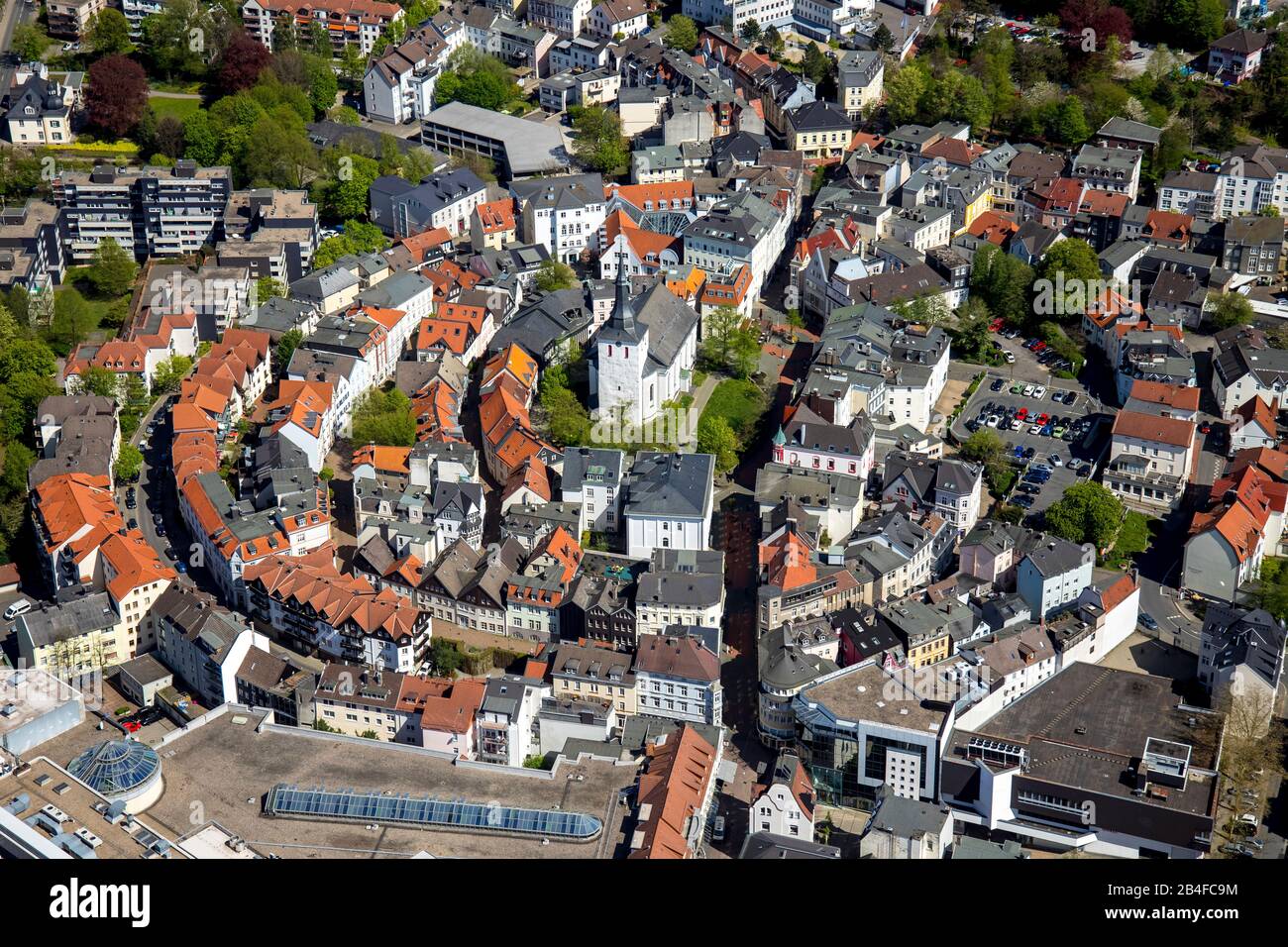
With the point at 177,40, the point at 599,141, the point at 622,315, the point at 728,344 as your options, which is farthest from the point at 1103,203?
the point at 177,40

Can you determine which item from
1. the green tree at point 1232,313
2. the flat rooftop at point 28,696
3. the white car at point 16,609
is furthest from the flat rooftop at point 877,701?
the green tree at point 1232,313

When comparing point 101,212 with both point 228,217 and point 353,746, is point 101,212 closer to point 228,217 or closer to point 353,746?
point 228,217

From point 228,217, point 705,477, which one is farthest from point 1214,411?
point 228,217

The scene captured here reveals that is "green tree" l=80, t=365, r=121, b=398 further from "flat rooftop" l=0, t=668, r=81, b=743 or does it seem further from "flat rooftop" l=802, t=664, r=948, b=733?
"flat rooftop" l=802, t=664, r=948, b=733

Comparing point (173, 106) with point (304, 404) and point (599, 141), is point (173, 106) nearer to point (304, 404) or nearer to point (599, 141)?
point (599, 141)

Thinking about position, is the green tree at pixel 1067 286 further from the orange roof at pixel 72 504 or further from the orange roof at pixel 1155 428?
the orange roof at pixel 72 504

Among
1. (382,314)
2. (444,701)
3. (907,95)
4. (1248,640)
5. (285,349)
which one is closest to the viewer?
(444,701)
